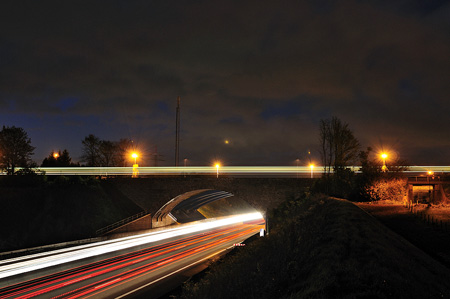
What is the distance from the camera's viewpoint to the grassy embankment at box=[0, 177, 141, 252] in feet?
112

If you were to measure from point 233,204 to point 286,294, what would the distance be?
7524cm

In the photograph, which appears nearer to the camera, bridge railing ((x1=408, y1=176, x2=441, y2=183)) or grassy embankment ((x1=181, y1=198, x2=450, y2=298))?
grassy embankment ((x1=181, y1=198, x2=450, y2=298))

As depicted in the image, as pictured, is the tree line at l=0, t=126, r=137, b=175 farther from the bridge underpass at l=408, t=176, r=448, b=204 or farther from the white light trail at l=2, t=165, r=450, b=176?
the bridge underpass at l=408, t=176, r=448, b=204

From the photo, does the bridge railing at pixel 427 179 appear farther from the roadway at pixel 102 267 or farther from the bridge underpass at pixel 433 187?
the roadway at pixel 102 267

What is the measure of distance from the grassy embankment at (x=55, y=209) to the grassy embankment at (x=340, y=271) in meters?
27.1

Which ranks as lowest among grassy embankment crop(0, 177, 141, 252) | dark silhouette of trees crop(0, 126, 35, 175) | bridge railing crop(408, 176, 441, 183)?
grassy embankment crop(0, 177, 141, 252)

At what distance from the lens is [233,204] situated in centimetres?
8494

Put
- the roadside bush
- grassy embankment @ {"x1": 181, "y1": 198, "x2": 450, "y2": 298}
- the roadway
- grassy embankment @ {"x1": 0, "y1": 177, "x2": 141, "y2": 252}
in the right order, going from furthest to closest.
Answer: the roadside bush, grassy embankment @ {"x1": 0, "y1": 177, "x2": 141, "y2": 252}, the roadway, grassy embankment @ {"x1": 181, "y1": 198, "x2": 450, "y2": 298}

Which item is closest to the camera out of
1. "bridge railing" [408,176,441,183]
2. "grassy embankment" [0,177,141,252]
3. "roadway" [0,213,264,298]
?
"roadway" [0,213,264,298]

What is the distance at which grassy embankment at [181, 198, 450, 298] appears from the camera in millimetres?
9422

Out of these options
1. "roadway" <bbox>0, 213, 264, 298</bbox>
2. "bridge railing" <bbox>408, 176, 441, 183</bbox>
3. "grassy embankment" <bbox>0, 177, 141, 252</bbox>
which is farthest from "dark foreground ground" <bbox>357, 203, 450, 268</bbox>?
"grassy embankment" <bbox>0, 177, 141, 252</bbox>

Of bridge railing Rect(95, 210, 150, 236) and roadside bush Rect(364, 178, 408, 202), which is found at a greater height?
roadside bush Rect(364, 178, 408, 202)

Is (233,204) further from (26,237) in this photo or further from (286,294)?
(286,294)

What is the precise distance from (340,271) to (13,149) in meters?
63.3
